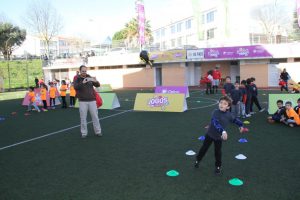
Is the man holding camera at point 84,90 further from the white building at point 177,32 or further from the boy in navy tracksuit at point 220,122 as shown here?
the white building at point 177,32

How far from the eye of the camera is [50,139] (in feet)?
30.5

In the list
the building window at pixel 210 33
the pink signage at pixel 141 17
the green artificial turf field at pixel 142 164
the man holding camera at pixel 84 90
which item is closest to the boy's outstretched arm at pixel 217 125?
the green artificial turf field at pixel 142 164

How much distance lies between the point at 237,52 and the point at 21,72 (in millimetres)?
28809

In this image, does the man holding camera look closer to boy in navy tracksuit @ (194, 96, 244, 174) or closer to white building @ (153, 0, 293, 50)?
boy in navy tracksuit @ (194, 96, 244, 174)

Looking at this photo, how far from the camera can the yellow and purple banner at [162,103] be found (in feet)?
46.3

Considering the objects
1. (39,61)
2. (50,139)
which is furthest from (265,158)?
(39,61)

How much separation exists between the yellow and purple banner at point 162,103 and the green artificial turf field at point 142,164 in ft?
10.2

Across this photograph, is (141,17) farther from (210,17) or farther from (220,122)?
(220,122)

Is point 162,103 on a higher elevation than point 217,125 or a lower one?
lower

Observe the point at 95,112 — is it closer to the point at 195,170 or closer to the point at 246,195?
the point at 195,170

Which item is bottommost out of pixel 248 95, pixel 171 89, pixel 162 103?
pixel 162 103

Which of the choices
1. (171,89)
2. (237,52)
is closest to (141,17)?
(237,52)

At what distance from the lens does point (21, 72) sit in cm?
4084

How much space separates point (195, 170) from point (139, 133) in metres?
3.96
